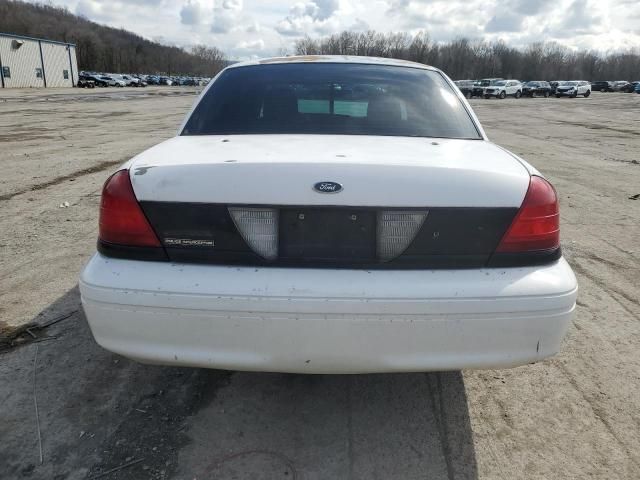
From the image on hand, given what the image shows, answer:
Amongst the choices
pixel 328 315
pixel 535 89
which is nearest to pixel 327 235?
pixel 328 315

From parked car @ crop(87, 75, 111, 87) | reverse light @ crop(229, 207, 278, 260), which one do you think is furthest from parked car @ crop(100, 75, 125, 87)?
reverse light @ crop(229, 207, 278, 260)

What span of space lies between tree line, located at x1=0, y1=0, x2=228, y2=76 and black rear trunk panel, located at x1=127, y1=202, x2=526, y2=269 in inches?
4829

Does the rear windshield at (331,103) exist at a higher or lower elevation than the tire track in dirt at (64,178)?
higher

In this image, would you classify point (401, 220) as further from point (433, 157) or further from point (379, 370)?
point (379, 370)

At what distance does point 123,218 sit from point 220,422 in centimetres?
104

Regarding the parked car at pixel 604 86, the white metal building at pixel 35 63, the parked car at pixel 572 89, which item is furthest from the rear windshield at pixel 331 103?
the parked car at pixel 604 86

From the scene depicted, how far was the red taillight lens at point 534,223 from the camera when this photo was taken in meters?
2.03

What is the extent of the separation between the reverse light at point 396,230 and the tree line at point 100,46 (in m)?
123

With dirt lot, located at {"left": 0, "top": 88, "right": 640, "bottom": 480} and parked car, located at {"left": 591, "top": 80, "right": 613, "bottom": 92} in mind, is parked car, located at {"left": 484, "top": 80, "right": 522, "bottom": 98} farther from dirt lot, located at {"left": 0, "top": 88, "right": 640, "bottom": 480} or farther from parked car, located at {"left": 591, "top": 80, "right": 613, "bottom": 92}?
dirt lot, located at {"left": 0, "top": 88, "right": 640, "bottom": 480}

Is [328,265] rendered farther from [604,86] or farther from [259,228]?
[604,86]

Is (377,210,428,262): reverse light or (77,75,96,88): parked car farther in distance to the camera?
(77,75,96,88): parked car

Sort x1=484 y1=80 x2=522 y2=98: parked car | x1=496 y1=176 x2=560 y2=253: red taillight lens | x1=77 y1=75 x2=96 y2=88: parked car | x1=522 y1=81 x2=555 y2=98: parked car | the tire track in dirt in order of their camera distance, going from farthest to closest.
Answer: x1=77 y1=75 x2=96 y2=88: parked car → x1=522 y1=81 x2=555 y2=98: parked car → x1=484 y1=80 x2=522 y2=98: parked car → the tire track in dirt → x1=496 y1=176 x2=560 y2=253: red taillight lens

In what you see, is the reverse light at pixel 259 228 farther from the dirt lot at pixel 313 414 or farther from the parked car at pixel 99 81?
the parked car at pixel 99 81

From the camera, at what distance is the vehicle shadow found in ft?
6.95
